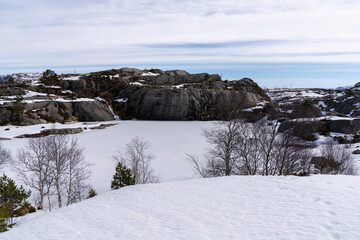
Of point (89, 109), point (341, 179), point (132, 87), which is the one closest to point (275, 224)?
point (341, 179)

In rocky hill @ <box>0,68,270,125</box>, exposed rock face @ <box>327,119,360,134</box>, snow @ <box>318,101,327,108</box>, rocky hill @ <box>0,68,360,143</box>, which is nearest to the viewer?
exposed rock face @ <box>327,119,360,134</box>

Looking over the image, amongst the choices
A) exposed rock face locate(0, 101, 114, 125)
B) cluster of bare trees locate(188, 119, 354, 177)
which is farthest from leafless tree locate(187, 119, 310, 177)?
exposed rock face locate(0, 101, 114, 125)

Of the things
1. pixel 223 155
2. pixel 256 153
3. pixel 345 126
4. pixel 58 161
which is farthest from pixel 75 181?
pixel 345 126

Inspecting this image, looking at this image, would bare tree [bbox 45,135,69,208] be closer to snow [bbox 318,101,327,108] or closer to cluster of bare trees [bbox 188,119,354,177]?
cluster of bare trees [bbox 188,119,354,177]

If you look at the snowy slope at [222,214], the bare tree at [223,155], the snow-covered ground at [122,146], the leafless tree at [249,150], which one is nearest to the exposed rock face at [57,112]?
the snow-covered ground at [122,146]

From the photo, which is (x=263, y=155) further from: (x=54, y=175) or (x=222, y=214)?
(x=54, y=175)

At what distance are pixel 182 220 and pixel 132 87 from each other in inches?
2465

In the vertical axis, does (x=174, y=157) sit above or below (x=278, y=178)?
below

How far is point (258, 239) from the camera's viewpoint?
6828 millimetres

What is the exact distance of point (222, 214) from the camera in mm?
8805

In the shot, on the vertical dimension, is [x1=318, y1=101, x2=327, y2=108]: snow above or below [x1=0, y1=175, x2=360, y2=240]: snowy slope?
above

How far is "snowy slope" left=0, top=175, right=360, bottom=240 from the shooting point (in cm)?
727

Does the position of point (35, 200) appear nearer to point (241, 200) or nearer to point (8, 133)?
point (241, 200)

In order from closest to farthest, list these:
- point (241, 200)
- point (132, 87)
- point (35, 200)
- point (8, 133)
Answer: point (241, 200), point (35, 200), point (8, 133), point (132, 87)
